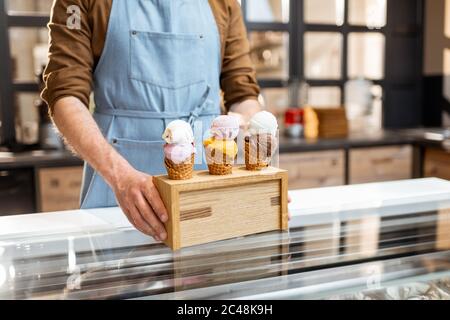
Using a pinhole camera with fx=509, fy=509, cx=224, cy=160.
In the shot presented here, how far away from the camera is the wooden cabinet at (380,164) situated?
131 inches

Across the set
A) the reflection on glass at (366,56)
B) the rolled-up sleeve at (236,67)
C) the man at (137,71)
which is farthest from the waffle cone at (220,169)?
the reflection on glass at (366,56)

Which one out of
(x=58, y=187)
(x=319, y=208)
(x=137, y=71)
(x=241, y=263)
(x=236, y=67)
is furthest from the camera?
(x=58, y=187)

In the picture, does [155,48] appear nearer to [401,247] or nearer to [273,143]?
[273,143]

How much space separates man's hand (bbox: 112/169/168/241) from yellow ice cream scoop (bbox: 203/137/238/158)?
137mm

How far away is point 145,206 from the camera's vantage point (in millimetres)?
972

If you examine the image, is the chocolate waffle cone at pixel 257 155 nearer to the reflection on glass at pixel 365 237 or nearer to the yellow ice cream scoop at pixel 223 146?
the yellow ice cream scoop at pixel 223 146

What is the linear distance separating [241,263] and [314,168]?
2.37 m

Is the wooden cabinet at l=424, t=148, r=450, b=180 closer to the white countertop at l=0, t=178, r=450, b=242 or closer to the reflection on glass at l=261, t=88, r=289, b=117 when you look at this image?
the reflection on glass at l=261, t=88, r=289, b=117

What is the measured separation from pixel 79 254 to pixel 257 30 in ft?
9.45

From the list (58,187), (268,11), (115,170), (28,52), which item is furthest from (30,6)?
(115,170)

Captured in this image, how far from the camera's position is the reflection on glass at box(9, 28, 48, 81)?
119 inches

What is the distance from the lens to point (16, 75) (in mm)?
3047

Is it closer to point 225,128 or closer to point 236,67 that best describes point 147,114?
point 236,67

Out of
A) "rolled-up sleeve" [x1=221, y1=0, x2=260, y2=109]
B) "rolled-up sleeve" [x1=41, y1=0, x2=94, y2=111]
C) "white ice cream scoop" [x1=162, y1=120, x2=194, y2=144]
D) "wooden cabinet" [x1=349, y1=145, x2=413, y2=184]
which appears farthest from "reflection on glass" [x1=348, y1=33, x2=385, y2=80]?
"white ice cream scoop" [x1=162, y1=120, x2=194, y2=144]
